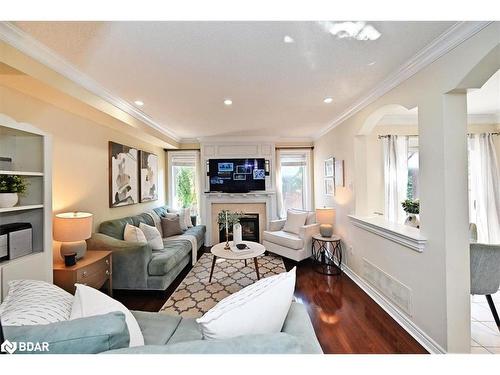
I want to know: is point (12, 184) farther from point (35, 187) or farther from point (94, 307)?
point (94, 307)

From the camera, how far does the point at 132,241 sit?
2816 millimetres

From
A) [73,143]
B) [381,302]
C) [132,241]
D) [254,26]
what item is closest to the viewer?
[254,26]

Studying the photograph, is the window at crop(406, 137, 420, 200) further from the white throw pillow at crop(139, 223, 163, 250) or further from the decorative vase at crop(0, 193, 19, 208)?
the decorative vase at crop(0, 193, 19, 208)

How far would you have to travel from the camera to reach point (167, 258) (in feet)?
8.79

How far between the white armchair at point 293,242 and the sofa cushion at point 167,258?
5.00 ft

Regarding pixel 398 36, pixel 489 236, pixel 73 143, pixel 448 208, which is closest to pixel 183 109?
pixel 73 143

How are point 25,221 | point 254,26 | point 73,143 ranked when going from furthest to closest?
point 73,143, point 25,221, point 254,26

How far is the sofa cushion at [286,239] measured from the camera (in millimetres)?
3521

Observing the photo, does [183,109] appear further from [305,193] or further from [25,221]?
[305,193]

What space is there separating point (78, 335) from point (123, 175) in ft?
10.4

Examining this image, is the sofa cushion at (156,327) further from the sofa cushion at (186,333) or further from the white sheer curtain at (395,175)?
the white sheer curtain at (395,175)

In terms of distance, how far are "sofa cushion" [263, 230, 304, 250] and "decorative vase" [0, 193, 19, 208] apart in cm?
323

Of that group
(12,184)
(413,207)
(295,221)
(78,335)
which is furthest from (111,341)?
(295,221)
